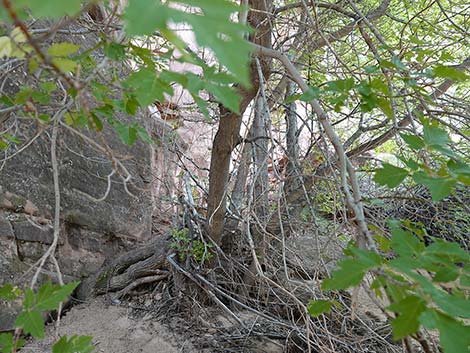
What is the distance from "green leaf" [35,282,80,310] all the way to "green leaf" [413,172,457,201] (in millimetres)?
720

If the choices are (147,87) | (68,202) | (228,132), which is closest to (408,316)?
(147,87)

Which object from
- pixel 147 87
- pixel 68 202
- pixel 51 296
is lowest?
pixel 51 296

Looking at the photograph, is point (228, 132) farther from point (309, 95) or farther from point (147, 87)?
point (147, 87)

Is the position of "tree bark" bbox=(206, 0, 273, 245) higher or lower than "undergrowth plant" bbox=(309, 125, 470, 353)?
higher

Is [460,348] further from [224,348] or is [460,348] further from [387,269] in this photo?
[224,348]

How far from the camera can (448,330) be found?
0.52 metres

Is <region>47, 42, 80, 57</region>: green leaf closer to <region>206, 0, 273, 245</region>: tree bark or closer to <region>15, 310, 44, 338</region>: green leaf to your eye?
<region>15, 310, 44, 338</region>: green leaf

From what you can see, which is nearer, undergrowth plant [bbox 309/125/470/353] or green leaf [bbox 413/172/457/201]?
undergrowth plant [bbox 309/125/470/353]

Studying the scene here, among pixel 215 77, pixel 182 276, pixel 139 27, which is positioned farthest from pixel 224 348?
pixel 139 27

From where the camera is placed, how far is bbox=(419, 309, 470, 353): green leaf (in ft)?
1.67

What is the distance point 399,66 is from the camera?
3.04 ft

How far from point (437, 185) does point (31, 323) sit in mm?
806

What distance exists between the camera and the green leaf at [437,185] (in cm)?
67

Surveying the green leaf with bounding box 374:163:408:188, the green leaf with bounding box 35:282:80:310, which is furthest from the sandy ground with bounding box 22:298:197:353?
the green leaf with bounding box 374:163:408:188
